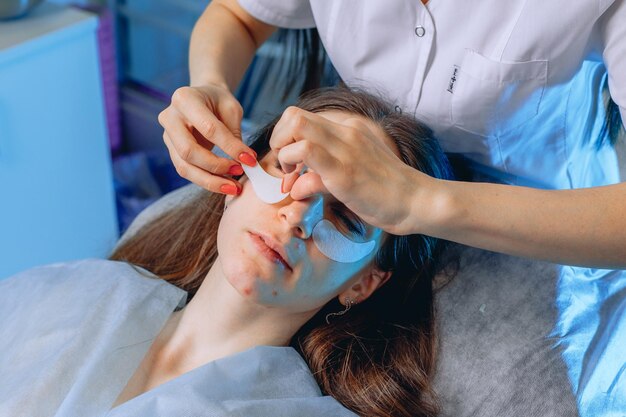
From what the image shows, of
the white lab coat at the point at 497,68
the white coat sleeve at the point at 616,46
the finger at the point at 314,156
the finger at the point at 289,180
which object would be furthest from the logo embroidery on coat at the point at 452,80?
the finger at the point at 314,156

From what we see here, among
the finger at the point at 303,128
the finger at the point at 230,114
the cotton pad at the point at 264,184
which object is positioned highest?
the finger at the point at 303,128

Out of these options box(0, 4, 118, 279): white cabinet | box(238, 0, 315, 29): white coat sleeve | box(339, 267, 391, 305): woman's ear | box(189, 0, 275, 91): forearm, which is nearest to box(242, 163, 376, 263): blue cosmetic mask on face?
box(339, 267, 391, 305): woman's ear

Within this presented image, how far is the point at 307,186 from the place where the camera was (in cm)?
103

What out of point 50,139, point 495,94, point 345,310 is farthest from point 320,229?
point 50,139

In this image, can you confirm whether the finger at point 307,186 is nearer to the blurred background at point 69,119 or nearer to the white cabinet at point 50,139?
the blurred background at point 69,119

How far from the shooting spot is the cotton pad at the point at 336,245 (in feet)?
3.86

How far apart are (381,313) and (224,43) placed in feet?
1.96

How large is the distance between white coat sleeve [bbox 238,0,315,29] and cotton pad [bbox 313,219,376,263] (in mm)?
480

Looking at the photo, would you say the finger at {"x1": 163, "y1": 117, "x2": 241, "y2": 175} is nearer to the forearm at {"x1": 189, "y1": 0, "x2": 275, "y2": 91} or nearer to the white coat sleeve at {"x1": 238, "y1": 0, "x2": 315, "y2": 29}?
the forearm at {"x1": 189, "y1": 0, "x2": 275, "y2": 91}

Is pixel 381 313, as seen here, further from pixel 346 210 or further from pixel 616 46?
pixel 616 46

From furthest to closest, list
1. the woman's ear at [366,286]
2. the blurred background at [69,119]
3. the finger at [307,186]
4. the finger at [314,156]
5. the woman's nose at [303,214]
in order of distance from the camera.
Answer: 1. the blurred background at [69,119]
2. the woman's ear at [366,286]
3. the woman's nose at [303,214]
4. the finger at [307,186]
5. the finger at [314,156]

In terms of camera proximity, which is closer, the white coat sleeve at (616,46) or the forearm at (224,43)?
the white coat sleeve at (616,46)

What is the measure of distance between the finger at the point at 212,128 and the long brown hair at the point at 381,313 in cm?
18

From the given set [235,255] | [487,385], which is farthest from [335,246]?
[487,385]
